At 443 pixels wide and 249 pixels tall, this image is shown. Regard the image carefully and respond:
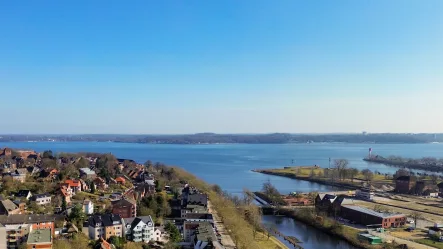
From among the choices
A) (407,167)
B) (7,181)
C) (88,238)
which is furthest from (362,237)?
(407,167)

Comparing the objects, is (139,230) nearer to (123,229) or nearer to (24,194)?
(123,229)

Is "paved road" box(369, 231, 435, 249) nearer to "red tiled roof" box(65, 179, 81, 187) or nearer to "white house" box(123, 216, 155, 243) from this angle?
"white house" box(123, 216, 155, 243)

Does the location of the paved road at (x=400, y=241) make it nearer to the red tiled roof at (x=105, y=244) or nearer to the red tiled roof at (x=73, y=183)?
the red tiled roof at (x=105, y=244)

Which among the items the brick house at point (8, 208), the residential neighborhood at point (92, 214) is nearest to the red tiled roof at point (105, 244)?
the residential neighborhood at point (92, 214)

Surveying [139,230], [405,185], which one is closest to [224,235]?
[139,230]

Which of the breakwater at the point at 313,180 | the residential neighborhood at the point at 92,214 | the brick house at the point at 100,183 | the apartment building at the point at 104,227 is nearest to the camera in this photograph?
the residential neighborhood at the point at 92,214

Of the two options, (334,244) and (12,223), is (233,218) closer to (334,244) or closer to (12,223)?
(334,244)

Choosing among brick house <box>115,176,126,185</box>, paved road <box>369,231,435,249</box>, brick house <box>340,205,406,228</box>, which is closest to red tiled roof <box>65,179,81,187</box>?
brick house <box>115,176,126,185</box>
